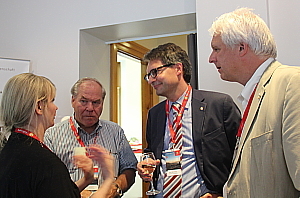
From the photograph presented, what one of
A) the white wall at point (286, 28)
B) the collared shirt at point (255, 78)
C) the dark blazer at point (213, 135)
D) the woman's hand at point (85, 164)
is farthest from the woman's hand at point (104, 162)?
the white wall at point (286, 28)

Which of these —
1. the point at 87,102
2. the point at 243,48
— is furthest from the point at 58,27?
the point at 243,48

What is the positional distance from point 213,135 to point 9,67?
233 centimetres

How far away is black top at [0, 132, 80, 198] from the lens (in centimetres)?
126

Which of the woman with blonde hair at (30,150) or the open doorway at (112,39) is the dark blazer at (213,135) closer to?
the woman with blonde hair at (30,150)

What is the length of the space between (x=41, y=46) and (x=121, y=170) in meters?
1.78

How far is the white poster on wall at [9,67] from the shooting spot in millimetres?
3211

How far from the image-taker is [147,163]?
1871 mm

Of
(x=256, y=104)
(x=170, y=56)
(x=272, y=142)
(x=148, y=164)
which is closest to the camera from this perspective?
(x=272, y=142)

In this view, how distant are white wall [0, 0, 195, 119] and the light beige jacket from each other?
1851 millimetres

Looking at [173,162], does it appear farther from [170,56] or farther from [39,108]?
[39,108]

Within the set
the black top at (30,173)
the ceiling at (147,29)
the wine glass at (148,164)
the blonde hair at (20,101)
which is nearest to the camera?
the black top at (30,173)

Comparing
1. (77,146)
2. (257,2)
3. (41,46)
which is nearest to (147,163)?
(77,146)

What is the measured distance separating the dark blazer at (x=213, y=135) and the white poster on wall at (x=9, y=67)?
188 centimetres

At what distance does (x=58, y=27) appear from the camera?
3.29 meters
